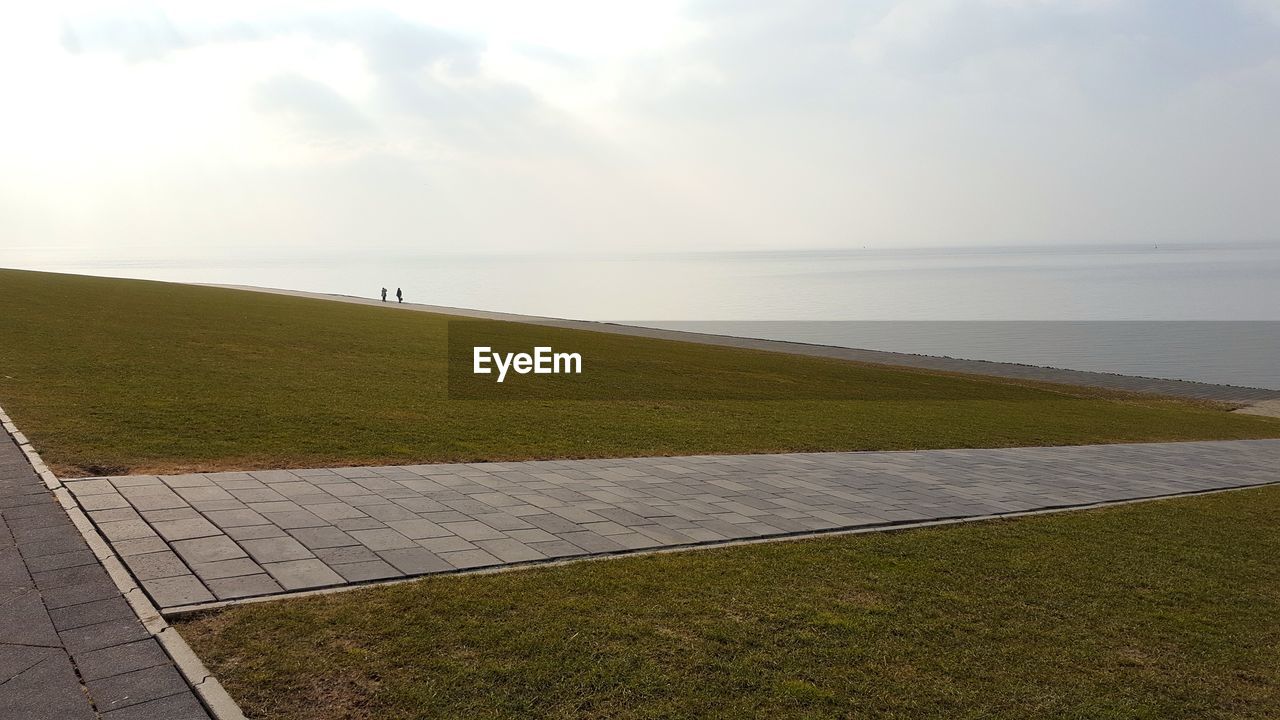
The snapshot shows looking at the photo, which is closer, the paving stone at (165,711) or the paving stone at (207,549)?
the paving stone at (165,711)

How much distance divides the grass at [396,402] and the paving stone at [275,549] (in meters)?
3.37

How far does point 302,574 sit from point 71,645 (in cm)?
182

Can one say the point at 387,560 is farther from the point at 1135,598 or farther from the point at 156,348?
the point at 156,348

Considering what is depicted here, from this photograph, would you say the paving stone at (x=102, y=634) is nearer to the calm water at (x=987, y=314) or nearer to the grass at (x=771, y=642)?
the grass at (x=771, y=642)

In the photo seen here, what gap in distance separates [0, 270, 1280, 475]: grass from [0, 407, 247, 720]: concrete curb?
6.61 ft

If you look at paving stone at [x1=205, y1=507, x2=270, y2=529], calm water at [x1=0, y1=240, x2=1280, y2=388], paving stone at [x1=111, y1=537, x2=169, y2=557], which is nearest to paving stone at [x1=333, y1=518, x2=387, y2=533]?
paving stone at [x1=205, y1=507, x2=270, y2=529]

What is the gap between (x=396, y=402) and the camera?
688 inches

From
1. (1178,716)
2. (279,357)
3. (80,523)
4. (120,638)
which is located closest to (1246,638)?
(1178,716)

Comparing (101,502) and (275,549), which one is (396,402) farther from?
(275,549)

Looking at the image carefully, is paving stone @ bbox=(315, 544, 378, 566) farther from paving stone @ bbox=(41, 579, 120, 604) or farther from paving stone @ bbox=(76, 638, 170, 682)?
paving stone @ bbox=(76, 638, 170, 682)

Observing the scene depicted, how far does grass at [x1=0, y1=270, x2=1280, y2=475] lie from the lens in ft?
42.4

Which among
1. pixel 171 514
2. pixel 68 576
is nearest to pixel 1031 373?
pixel 171 514

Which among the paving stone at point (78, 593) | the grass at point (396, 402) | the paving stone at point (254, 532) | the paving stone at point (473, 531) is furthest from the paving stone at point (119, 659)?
the grass at point (396, 402)

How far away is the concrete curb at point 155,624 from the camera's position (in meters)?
5.17
